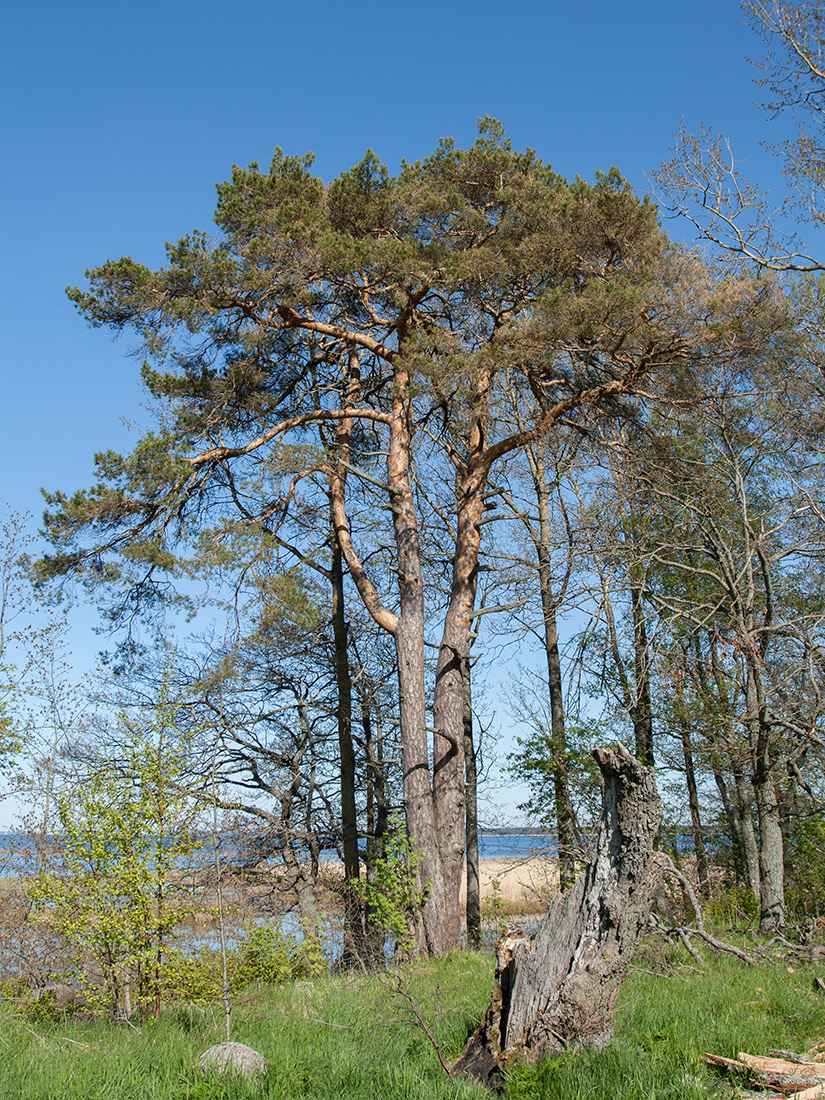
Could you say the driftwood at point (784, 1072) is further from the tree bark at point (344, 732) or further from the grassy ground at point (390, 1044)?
the tree bark at point (344, 732)

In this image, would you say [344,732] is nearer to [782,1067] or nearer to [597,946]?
[597,946]

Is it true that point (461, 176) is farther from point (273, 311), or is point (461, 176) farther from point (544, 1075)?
point (544, 1075)

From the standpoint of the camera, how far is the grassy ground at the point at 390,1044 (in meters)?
3.82

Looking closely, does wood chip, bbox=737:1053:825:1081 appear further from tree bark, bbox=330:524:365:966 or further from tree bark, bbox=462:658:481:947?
tree bark, bbox=462:658:481:947

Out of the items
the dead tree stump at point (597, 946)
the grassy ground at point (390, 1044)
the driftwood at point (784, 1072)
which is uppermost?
the dead tree stump at point (597, 946)

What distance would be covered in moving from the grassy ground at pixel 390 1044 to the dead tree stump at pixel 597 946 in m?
0.17

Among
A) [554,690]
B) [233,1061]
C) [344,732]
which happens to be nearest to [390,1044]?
[233,1061]

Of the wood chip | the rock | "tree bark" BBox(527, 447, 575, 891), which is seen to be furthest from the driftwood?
"tree bark" BBox(527, 447, 575, 891)

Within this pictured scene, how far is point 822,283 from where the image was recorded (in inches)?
464

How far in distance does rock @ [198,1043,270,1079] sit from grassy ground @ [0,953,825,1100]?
0.08 meters

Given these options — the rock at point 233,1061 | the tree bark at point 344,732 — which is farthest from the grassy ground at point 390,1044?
the tree bark at point 344,732

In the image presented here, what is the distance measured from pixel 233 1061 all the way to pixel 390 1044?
874 millimetres

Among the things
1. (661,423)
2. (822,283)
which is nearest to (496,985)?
(661,423)

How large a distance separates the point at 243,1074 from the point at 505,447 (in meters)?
8.69
